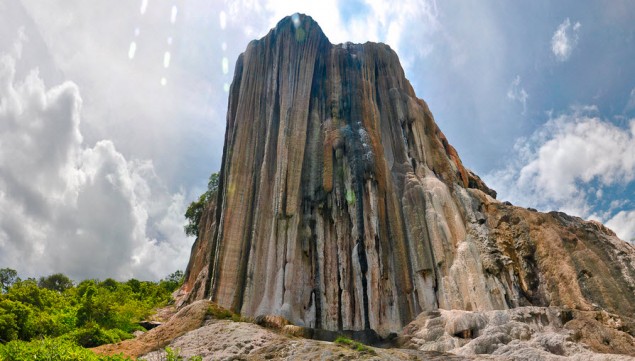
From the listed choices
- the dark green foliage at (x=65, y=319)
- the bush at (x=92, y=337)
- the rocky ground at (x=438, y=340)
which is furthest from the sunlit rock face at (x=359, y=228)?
the bush at (x=92, y=337)

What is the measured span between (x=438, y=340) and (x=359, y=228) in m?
8.20

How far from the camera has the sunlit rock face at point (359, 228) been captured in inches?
816

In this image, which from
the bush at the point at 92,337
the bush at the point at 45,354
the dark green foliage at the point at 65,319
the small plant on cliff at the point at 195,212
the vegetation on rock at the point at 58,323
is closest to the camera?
the bush at the point at 45,354

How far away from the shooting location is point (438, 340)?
1562 cm

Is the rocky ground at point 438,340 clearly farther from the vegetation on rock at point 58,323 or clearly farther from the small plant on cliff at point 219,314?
the vegetation on rock at point 58,323

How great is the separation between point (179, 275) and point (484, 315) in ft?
140

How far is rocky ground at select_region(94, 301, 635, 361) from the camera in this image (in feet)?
40.2

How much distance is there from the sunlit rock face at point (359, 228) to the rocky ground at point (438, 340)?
3.70 meters

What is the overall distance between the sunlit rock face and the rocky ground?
370 centimetres

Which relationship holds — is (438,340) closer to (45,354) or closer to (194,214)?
(45,354)

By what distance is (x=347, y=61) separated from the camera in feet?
109

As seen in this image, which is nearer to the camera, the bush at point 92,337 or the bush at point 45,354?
the bush at point 45,354

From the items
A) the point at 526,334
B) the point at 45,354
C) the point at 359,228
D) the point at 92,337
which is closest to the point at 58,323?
the point at 92,337

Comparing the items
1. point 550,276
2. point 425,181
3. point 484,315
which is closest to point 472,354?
point 484,315
